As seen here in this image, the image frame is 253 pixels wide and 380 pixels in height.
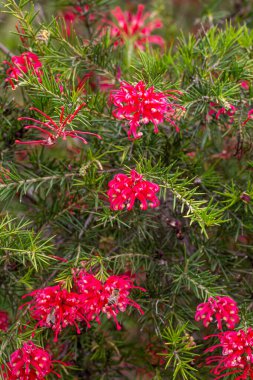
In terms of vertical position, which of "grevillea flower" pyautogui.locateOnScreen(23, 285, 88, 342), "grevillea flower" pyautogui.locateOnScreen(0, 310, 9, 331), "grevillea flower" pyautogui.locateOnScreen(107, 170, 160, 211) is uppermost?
"grevillea flower" pyautogui.locateOnScreen(107, 170, 160, 211)

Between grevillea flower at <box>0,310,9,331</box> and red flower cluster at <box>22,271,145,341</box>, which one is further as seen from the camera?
grevillea flower at <box>0,310,9,331</box>

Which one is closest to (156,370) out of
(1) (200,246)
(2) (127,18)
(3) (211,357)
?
(3) (211,357)

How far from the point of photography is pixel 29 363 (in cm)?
80

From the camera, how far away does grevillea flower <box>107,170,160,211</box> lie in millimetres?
797

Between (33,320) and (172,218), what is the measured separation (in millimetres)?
298

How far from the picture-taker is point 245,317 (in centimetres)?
84

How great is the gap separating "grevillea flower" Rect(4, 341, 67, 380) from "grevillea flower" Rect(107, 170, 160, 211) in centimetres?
25

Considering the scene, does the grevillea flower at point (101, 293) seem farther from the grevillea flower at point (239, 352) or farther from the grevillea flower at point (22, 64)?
the grevillea flower at point (22, 64)

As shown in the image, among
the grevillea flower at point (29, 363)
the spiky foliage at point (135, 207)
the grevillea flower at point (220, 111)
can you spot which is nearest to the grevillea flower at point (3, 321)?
the spiky foliage at point (135, 207)

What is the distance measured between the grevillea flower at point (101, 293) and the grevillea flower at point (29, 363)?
0.09m

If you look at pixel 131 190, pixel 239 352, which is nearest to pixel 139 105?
pixel 131 190

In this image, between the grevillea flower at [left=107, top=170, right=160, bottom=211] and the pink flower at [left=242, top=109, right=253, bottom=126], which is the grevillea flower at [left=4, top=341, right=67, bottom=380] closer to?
the grevillea flower at [left=107, top=170, right=160, bottom=211]

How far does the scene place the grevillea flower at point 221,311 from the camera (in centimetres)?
83

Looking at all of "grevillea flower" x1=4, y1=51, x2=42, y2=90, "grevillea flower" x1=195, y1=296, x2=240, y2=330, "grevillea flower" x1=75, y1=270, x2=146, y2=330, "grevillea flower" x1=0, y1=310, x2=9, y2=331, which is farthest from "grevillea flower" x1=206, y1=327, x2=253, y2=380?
"grevillea flower" x1=4, y1=51, x2=42, y2=90
